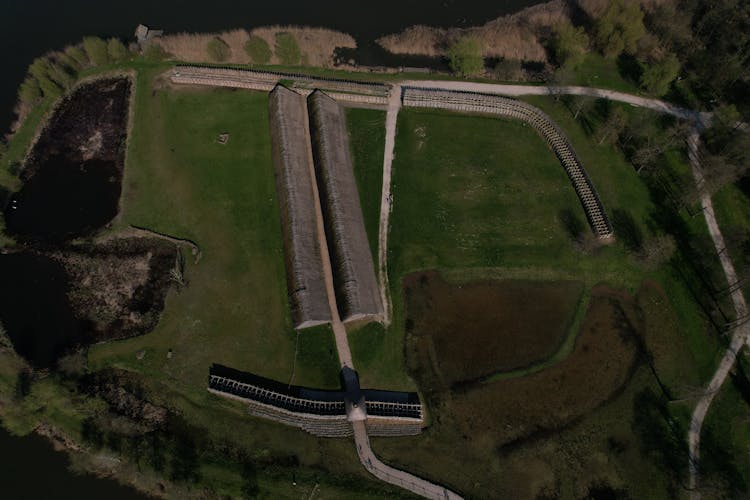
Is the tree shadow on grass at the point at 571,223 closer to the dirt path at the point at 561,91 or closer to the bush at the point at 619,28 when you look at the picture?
the dirt path at the point at 561,91

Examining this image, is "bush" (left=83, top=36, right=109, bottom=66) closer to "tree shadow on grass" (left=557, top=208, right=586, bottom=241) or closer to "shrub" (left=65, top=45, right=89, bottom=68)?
"shrub" (left=65, top=45, right=89, bottom=68)

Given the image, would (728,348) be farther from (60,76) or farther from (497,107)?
(60,76)

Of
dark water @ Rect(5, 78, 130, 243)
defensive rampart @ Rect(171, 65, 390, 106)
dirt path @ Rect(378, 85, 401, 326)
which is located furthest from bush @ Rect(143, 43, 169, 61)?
dirt path @ Rect(378, 85, 401, 326)

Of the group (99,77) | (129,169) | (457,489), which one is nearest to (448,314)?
(457,489)

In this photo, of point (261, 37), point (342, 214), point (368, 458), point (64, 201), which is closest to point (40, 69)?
point (64, 201)

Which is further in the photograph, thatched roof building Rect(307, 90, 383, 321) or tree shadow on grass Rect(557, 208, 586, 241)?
tree shadow on grass Rect(557, 208, 586, 241)

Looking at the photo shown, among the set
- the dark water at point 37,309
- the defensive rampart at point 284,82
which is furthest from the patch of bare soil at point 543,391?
the dark water at point 37,309
